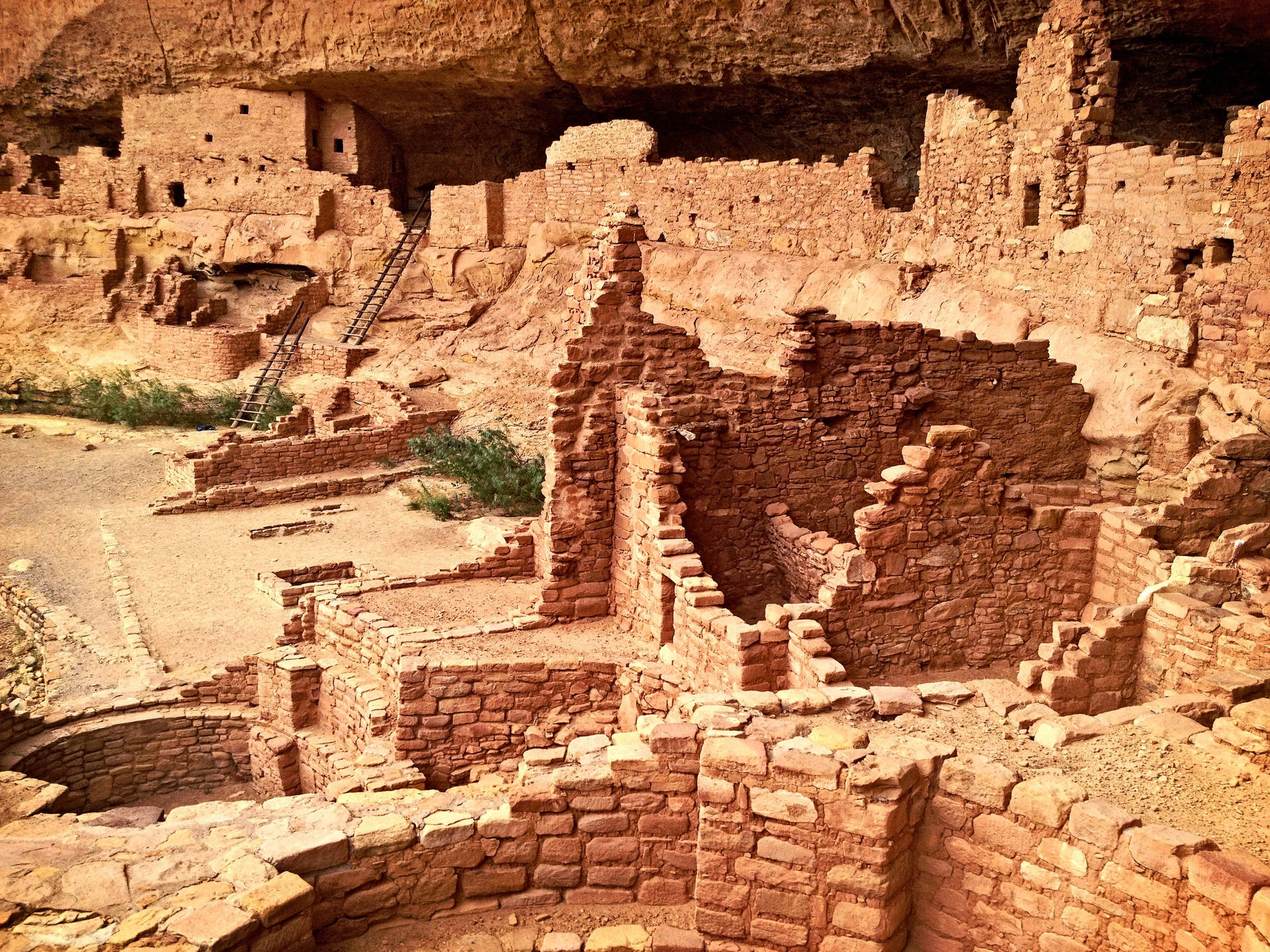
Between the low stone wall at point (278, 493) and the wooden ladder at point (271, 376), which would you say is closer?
the low stone wall at point (278, 493)

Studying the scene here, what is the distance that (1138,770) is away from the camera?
3992mm

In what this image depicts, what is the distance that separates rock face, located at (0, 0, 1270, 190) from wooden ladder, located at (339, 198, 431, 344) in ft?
8.95

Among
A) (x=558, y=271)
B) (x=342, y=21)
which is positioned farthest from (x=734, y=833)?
(x=342, y=21)

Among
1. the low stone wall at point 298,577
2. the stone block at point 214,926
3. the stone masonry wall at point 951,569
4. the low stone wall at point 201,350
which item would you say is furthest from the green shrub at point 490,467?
the stone block at point 214,926

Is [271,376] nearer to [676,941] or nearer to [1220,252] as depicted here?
[1220,252]

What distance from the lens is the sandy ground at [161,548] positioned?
9.61 m

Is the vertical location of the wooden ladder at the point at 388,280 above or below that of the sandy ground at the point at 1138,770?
above

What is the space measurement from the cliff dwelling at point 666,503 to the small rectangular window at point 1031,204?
11 cm

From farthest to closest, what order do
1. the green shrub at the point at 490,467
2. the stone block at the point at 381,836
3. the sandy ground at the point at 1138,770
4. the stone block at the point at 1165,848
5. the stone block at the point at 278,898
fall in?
the green shrub at the point at 490,467, the stone block at the point at 381,836, the sandy ground at the point at 1138,770, the stone block at the point at 278,898, the stone block at the point at 1165,848

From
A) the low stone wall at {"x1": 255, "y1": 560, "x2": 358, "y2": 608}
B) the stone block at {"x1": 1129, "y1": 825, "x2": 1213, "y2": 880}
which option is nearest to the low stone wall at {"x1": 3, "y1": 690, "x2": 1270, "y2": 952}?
the stone block at {"x1": 1129, "y1": 825, "x2": 1213, "y2": 880}

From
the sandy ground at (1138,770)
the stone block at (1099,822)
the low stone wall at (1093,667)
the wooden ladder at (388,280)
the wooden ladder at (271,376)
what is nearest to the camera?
the stone block at (1099,822)

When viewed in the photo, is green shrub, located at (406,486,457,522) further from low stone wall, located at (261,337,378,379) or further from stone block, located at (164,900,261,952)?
stone block, located at (164,900,261,952)

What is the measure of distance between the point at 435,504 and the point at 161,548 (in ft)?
10.2

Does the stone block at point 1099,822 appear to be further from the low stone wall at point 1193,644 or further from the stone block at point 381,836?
the stone block at point 381,836
